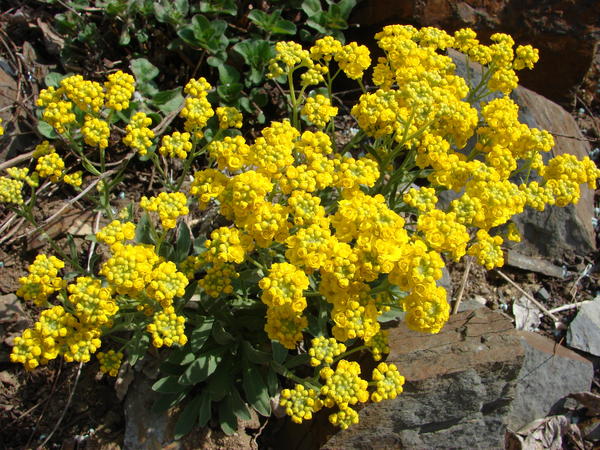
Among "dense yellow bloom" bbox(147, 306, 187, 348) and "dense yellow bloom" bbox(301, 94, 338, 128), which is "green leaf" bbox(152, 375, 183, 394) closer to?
"dense yellow bloom" bbox(147, 306, 187, 348)

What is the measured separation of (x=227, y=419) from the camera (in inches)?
144

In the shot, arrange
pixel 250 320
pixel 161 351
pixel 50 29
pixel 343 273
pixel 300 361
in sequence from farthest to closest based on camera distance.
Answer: pixel 50 29 < pixel 161 351 < pixel 250 320 < pixel 300 361 < pixel 343 273

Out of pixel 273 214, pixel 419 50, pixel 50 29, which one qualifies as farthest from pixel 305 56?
pixel 50 29

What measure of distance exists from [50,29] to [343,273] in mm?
4432

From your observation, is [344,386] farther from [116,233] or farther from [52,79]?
[52,79]

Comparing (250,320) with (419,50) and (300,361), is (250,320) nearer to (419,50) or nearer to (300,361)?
(300,361)

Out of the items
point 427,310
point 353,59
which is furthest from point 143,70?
point 427,310

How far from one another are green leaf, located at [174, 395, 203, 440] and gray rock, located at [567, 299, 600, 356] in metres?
3.40

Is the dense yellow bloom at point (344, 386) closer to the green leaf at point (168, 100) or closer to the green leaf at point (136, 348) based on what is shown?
the green leaf at point (136, 348)

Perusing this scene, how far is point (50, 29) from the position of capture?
5.40m

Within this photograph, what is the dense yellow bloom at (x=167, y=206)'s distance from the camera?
9.68 ft

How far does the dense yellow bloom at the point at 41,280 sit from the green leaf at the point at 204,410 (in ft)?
4.08

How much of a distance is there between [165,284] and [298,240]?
2.40ft

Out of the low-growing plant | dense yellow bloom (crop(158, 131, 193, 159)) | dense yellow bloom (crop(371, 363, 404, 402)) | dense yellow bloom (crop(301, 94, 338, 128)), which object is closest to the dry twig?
dense yellow bloom (crop(371, 363, 404, 402))
